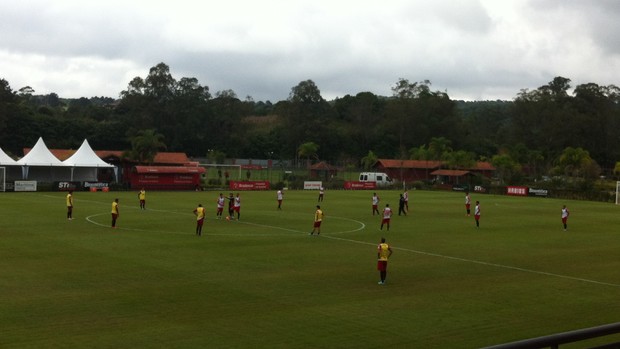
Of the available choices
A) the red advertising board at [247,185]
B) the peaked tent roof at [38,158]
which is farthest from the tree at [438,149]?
the peaked tent roof at [38,158]

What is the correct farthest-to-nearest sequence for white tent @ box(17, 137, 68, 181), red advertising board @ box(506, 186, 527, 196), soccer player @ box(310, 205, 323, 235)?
1. red advertising board @ box(506, 186, 527, 196)
2. white tent @ box(17, 137, 68, 181)
3. soccer player @ box(310, 205, 323, 235)

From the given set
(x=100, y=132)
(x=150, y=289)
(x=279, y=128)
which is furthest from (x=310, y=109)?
(x=150, y=289)

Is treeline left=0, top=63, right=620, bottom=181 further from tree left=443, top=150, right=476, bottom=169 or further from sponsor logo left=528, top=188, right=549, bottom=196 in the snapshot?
sponsor logo left=528, top=188, right=549, bottom=196

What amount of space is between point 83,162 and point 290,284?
214 feet

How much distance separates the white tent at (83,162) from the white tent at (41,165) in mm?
1293

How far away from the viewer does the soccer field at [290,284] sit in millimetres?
16000

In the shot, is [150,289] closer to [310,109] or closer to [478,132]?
[310,109]

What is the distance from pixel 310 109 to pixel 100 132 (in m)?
42.0

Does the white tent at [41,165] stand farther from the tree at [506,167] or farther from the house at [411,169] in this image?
the tree at [506,167]

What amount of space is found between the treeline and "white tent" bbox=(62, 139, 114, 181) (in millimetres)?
33495

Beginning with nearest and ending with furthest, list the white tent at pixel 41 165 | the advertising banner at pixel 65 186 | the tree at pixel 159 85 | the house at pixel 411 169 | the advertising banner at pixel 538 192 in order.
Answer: the advertising banner at pixel 65 186
the white tent at pixel 41 165
the advertising banner at pixel 538 192
the house at pixel 411 169
the tree at pixel 159 85

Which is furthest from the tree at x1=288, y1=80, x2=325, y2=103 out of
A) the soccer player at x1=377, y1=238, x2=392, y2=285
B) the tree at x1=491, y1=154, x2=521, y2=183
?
the soccer player at x1=377, y1=238, x2=392, y2=285

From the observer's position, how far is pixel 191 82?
139 m

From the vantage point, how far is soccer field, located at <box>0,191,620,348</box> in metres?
16.0
